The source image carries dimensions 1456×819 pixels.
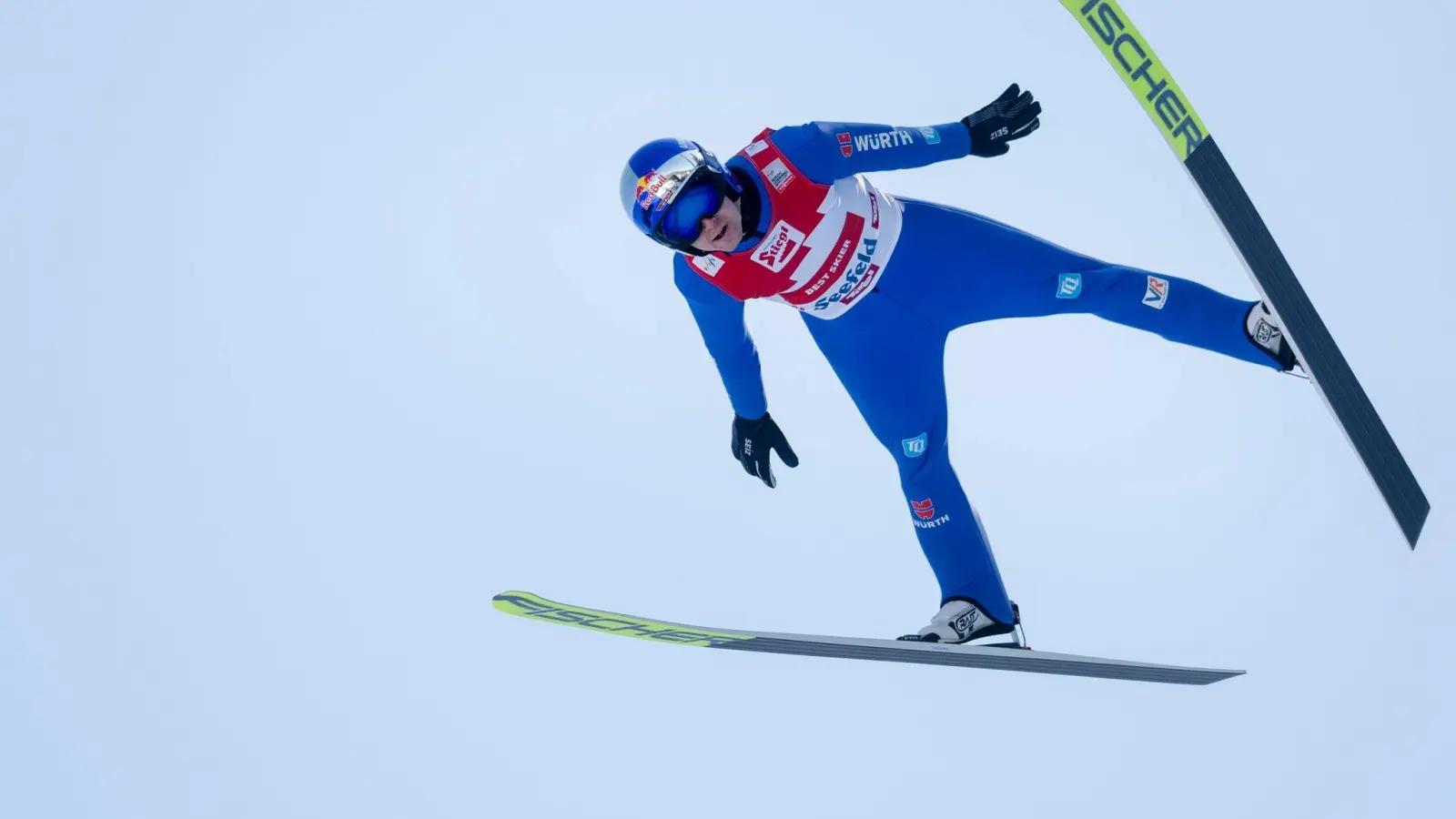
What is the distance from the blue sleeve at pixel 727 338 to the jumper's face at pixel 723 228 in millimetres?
350

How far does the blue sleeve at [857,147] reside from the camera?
14.1 feet

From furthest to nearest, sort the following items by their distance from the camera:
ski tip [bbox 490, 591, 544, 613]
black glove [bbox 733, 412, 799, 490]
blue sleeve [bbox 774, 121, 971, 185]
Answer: black glove [bbox 733, 412, 799, 490]
ski tip [bbox 490, 591, 544, 613]
blue sleeve [bbox 774, 121, 971, 185]

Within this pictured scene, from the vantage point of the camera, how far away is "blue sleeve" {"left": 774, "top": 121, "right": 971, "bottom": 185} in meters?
4.30

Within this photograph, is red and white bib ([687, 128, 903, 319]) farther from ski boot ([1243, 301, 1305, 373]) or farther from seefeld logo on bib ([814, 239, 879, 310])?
ski boot ([1243, 301, 1305, 373])

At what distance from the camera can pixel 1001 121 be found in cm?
448

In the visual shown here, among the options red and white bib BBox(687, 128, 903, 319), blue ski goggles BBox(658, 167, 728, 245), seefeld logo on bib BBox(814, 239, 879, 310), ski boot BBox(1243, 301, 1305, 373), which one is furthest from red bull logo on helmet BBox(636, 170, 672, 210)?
ski boot BBox(1243, 301, 1305, 373)

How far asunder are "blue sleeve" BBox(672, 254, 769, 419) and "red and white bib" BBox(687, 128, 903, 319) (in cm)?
9

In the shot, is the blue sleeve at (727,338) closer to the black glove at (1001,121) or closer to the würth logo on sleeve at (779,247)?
the würth logo on sleeve at (779,247)

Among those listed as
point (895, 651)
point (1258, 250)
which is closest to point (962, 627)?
point (895, 651)

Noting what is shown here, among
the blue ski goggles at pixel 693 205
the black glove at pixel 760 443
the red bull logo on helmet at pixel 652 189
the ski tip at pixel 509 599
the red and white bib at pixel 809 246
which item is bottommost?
the ski tip at pixel 509 599

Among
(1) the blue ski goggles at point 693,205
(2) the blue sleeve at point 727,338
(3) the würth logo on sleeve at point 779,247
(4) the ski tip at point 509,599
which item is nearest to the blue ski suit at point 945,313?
(2) the blue sleeve at point 727,338

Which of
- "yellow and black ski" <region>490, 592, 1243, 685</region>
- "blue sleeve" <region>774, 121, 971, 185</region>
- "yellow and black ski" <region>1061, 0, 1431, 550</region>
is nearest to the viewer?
"yellow and black ski" <region>1061, 0, 1431, 550</region>

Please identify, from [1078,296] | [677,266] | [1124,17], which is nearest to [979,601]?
[1078,296]

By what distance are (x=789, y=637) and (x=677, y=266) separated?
1291 mm
